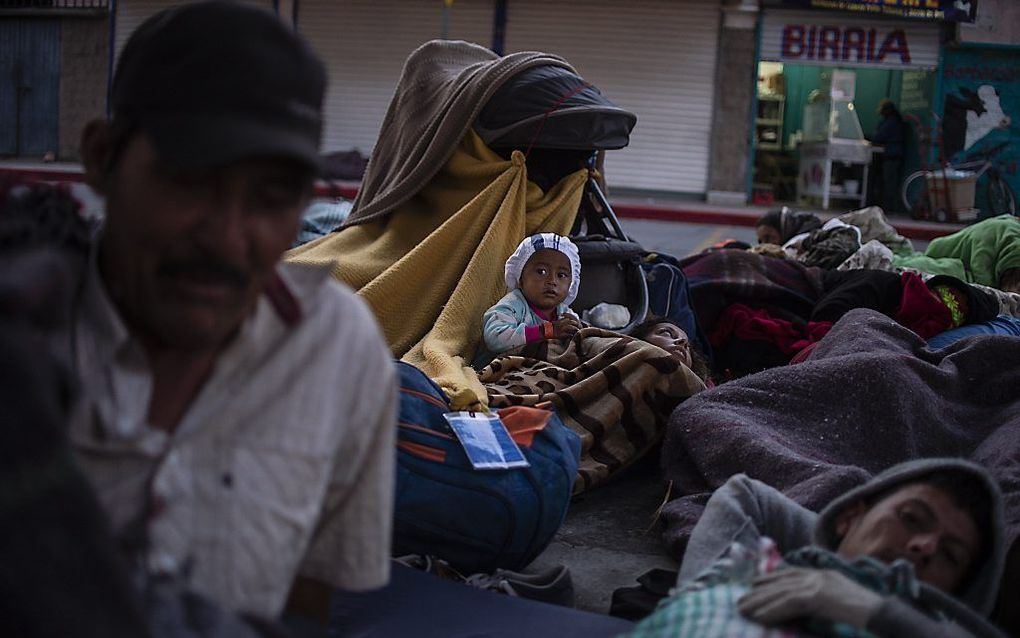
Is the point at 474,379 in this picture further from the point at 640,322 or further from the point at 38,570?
the point at 38,570

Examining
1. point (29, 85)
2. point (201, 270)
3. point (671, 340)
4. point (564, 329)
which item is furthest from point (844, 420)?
point (29, 85)

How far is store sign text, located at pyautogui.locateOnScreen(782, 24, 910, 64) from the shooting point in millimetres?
15695

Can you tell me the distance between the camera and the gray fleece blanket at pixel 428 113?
5043mm

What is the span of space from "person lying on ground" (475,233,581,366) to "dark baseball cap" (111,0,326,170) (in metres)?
3.08

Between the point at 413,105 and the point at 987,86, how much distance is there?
42.9 feet

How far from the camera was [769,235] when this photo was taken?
8.17 metres

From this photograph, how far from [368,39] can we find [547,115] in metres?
13.1

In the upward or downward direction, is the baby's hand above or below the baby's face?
below

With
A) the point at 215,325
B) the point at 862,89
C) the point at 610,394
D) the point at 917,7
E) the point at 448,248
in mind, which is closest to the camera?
the point at 215,325

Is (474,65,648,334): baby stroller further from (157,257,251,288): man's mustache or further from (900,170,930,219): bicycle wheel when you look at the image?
(900,170,930,219): bicycle wheel

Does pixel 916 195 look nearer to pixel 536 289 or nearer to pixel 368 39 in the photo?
pixel 368 39

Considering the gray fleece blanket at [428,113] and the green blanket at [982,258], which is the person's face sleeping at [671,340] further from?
the green blanket at [982,258]

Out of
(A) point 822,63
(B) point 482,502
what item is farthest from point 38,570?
(A) point 822,63

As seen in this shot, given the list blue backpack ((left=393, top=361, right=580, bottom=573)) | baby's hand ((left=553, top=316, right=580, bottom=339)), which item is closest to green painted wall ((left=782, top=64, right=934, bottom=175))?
baby's hand ((left=553, top=316, right=580, bottom=339))
